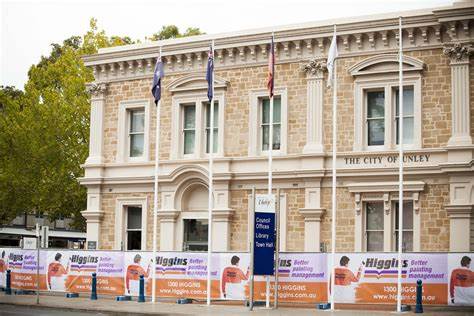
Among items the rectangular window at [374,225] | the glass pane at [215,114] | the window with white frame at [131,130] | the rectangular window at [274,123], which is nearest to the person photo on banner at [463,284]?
the rectangular window at [374,225]

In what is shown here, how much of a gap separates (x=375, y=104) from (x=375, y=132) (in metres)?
1.03

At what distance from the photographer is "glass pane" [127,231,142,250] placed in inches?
1423

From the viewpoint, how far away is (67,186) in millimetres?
48312

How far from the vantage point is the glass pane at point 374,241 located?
31.0m

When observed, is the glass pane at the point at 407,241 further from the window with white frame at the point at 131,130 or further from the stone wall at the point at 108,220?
the window with white frame at the point at 131,130

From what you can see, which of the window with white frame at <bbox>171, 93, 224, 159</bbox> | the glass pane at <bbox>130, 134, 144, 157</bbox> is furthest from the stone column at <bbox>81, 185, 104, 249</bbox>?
the window with white frame at <bbox>171, 93, 224, 159</bbox>

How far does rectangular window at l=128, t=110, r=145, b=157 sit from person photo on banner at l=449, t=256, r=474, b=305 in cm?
1594

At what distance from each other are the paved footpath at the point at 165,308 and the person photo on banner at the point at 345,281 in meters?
0.66

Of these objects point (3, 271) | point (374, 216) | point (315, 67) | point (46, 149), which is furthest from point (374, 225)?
point (46, 149)

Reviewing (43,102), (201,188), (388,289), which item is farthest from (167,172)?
(43,102)

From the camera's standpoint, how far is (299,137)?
107 feet

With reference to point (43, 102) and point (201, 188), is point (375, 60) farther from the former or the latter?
point (43, 102)

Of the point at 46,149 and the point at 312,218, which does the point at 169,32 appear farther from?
the point at 312,218

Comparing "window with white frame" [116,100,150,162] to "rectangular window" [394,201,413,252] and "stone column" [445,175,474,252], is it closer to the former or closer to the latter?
"rectangular window" [394,201,413,252]
